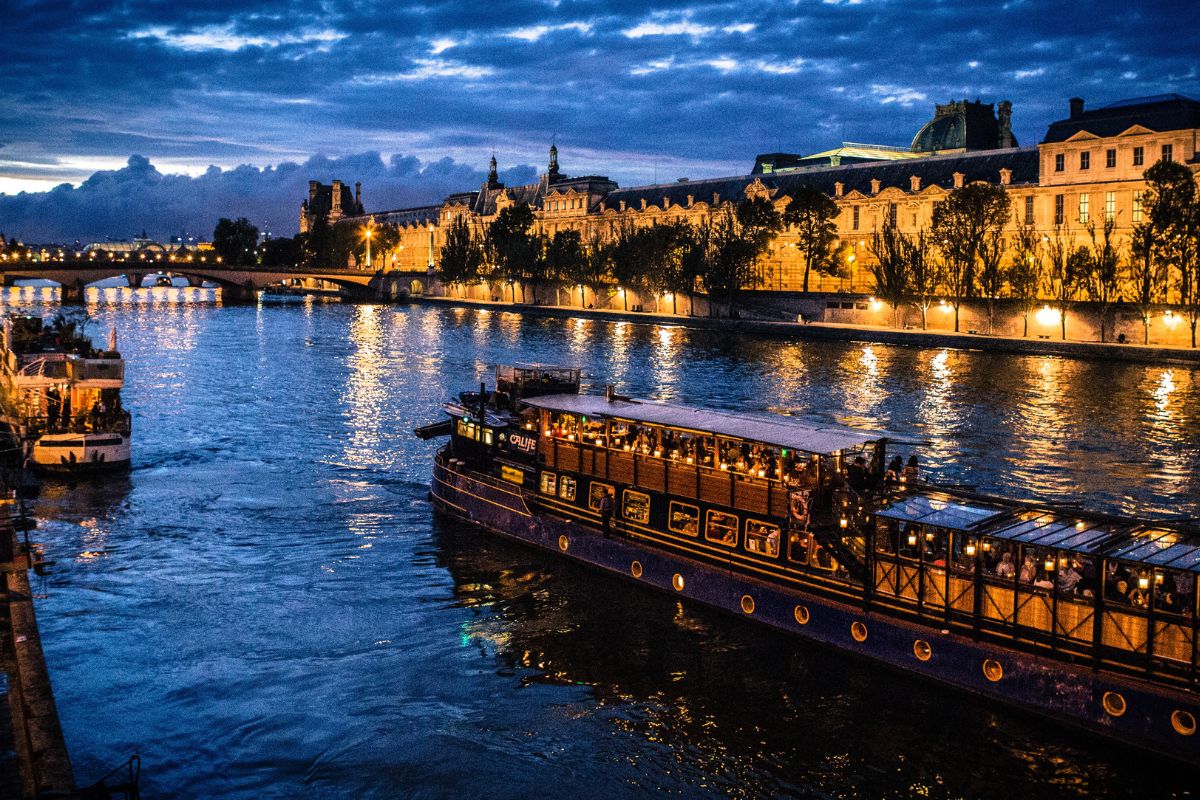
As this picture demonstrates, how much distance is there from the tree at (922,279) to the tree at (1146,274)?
50.3 ft

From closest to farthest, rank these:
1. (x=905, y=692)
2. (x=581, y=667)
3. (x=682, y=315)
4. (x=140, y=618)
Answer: (x=905, y=692)
(x=581, y=667)
(x=140, y=618)
(x=682, y=315)

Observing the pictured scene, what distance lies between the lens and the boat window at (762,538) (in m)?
24.3

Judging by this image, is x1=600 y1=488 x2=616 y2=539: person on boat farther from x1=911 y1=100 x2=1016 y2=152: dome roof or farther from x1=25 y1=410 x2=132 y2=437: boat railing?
x1=911 y1=100 x2=1016 y2=152: dome roof

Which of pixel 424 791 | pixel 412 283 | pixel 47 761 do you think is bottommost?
pixel 424 791

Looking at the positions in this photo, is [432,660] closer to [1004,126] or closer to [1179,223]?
A: [1179,223]

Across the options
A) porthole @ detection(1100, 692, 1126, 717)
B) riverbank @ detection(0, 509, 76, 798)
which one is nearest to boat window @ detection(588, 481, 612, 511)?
porthole @ detection(1100, 692, 1126, 717)

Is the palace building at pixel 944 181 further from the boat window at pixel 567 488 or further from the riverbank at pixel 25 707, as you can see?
the riverbank at pixel 25 707

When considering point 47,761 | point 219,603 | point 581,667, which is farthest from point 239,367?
point 47,761

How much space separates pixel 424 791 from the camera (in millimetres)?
17719

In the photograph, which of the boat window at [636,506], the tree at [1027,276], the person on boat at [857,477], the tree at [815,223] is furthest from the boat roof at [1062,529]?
the tree at [815,223]

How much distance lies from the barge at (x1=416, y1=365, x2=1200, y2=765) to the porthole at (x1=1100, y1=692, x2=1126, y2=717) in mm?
19

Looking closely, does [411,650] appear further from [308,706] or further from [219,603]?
[219,603]

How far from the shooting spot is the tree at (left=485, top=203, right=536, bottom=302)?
150875 mm

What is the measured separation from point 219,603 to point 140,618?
1.70 meters
